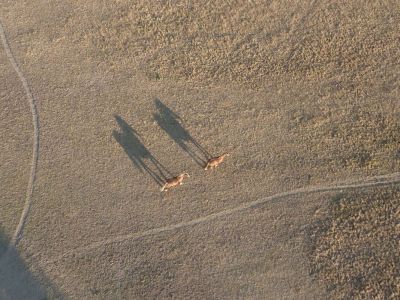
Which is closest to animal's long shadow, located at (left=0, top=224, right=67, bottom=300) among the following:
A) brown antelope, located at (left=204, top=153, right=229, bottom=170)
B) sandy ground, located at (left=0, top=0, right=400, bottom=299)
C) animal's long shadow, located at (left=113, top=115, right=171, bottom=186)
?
sandy ground, located at (left=0, top=0, right=400, bottom=299)

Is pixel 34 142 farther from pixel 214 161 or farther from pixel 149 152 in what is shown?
pixel 214 161

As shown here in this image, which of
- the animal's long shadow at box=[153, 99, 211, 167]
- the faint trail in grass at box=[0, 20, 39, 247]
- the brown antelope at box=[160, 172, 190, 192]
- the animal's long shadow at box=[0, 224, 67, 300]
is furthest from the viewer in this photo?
the animal's long shadow at box=[153, 99, 211, 167]

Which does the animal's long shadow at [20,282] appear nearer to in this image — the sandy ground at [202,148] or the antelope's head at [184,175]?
the sandy ground at [202,148]

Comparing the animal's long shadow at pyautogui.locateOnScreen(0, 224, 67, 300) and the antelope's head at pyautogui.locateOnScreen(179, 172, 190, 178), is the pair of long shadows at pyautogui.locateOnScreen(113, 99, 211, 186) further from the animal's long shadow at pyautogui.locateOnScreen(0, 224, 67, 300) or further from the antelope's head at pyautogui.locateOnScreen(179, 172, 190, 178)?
the animal's long shadow at pyautogui.locateOnScreen(0, 224, 67, 300)

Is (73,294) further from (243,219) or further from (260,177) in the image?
(260,177)

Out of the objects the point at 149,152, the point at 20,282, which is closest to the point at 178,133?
the point at 149,152

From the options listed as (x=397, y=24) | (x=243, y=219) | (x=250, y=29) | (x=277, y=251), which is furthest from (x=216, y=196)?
(x=397, y=24)

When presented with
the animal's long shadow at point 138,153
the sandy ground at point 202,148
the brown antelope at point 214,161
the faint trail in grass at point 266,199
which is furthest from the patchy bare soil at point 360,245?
the animal's long shadow at point 138,153
